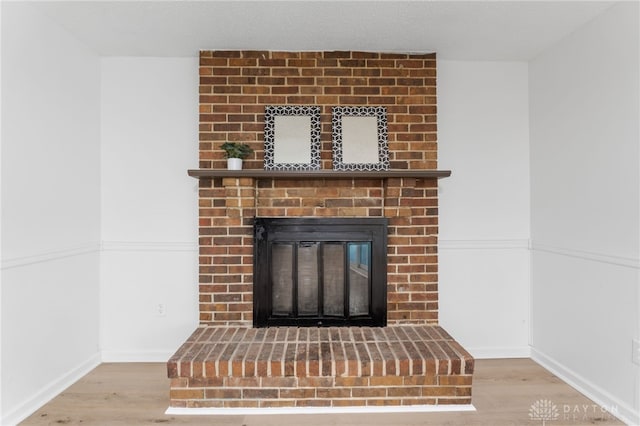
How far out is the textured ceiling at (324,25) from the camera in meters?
2.23

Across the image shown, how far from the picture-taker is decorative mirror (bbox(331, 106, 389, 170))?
279cm

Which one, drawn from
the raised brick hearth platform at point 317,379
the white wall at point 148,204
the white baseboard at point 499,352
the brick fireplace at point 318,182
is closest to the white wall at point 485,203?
the white baseboard at point 499,352

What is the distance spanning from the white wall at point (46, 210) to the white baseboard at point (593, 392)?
3325 millimetres

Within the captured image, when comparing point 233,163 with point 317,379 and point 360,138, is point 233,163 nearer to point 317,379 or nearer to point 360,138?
point 360,138

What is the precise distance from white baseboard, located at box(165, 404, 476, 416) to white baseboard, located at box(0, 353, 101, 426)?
79 cm

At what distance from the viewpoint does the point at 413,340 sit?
8.20 feet

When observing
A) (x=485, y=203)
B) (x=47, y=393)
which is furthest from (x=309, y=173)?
(x=47, y=393)

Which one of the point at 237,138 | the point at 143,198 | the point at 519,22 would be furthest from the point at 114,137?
the point at 519,22

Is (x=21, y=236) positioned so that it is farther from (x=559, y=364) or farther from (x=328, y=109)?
(x=559, y=364)

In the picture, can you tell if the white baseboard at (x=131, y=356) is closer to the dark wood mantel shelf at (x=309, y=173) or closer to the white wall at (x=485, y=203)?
the dark wood mantel shelf at (x=309, y=173)

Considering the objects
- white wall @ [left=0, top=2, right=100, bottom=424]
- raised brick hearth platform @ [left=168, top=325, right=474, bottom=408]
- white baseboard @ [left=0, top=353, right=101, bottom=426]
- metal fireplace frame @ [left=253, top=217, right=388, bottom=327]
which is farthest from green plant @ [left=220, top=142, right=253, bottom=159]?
white baseboard @ [left=0, top=353, right=101, bottom=426]

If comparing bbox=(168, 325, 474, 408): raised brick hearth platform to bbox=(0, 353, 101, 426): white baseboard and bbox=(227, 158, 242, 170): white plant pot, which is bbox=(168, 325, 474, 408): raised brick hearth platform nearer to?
bbox=(0, 353, 101, 426): white baseboard

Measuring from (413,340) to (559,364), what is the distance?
109 cm

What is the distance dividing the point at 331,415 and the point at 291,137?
1852 millimetres
